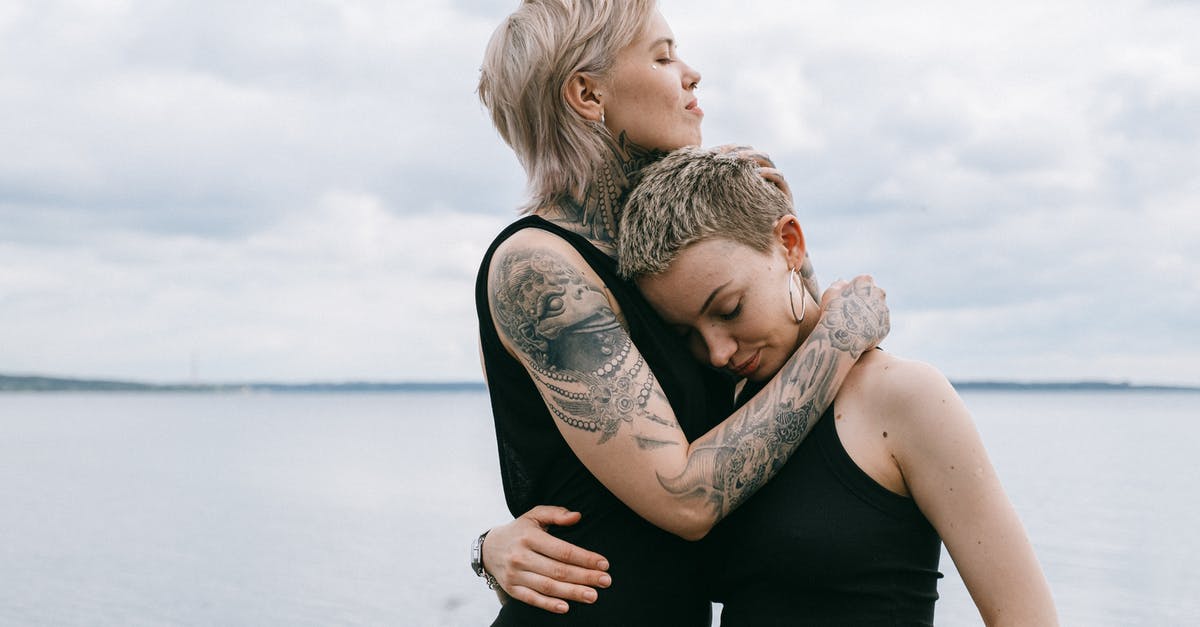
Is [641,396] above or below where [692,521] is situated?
above

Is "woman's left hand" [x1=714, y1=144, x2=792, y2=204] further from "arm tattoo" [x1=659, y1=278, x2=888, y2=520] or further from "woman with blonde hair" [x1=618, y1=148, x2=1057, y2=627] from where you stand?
"arm tattoo" [x1=659, y1=278, x2=888, y2=520]

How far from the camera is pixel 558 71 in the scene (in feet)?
11.7

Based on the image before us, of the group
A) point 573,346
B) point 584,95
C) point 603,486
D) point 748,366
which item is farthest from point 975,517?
point 584,95

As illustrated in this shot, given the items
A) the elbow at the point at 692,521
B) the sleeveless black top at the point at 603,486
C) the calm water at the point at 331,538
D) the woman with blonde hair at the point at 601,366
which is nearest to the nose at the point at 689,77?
the woman with blonde hair at the point at 601,366

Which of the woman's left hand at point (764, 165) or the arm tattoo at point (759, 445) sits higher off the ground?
the woman's left hand at point (764, 165)

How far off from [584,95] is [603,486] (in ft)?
4.47

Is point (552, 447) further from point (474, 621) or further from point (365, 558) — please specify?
point (365, 558)

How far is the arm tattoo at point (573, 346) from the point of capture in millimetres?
3109

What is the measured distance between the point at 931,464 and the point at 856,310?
0.59 meters

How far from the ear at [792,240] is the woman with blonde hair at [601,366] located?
0.51ft

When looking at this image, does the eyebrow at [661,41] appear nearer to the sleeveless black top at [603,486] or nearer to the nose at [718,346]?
the sleeveless black top at [603,486]

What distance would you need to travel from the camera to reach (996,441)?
72500 mm

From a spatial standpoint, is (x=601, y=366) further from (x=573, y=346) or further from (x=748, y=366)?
(x=748, y=366)

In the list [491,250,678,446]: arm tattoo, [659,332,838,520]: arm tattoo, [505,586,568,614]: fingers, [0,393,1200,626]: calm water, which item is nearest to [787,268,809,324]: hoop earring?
[659,332,838,520]: arm tattoo
